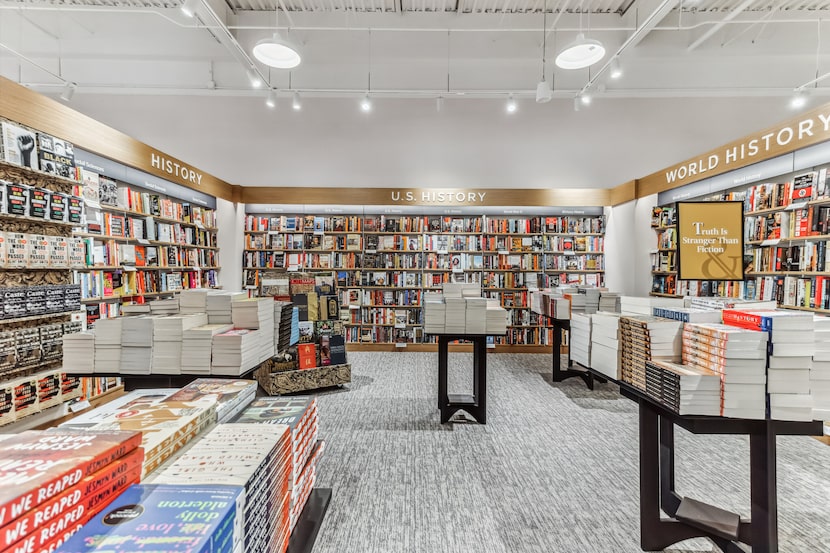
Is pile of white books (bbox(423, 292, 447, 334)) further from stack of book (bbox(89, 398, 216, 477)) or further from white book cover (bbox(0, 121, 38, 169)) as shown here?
white book cover (bbox(0, 121, 38, 169))

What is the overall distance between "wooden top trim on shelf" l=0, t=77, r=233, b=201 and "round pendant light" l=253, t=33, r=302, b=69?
6.02 feet

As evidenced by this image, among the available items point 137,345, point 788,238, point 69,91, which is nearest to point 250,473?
point 137,345

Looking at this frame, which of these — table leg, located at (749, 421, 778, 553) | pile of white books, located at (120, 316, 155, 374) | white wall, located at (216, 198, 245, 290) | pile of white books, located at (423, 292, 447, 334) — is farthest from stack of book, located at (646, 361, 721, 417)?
white wall, located at (216, 198, 245, 290)

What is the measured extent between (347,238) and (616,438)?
5.09m

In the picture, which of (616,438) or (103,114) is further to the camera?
(103,114)

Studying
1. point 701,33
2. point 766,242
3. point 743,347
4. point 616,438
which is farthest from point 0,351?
point 701,33

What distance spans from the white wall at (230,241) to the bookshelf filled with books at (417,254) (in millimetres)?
138

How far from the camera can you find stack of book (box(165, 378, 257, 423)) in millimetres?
1203

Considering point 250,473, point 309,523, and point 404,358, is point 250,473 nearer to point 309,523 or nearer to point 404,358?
point 309,523

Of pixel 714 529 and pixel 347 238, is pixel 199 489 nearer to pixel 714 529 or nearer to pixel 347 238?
pixel 714 529

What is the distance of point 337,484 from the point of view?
254 cm

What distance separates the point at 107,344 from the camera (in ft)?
7.55

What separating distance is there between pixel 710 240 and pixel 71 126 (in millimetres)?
5478

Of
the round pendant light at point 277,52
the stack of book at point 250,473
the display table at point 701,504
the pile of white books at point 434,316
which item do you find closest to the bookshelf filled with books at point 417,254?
the round pendant light at point 277,52
